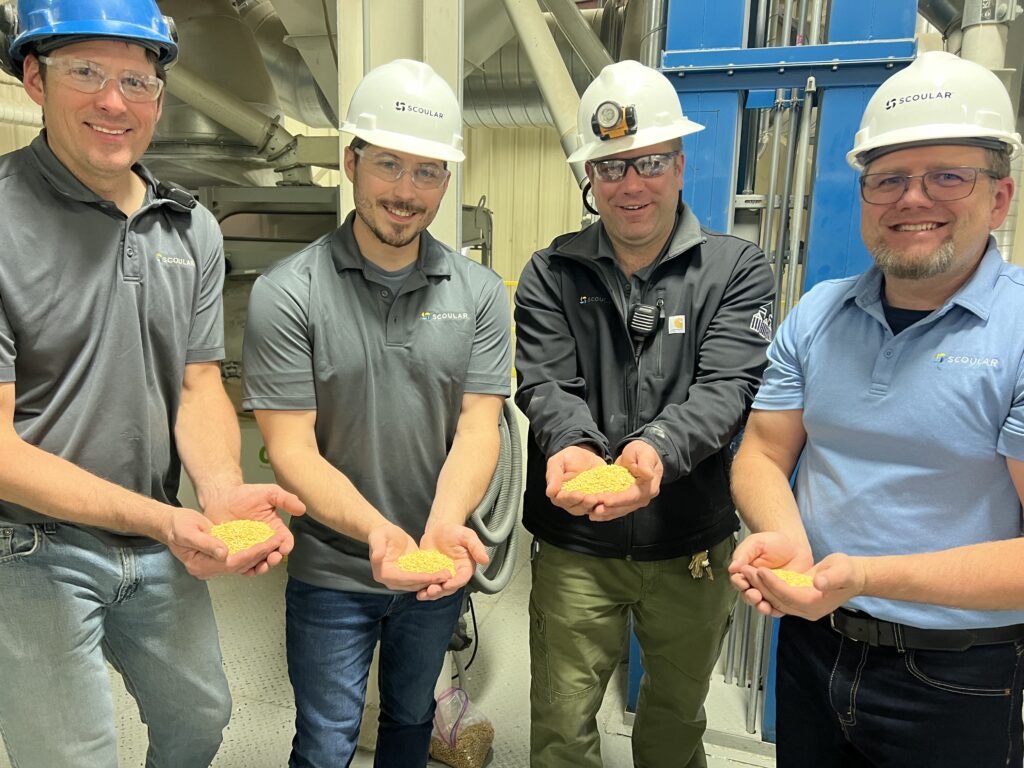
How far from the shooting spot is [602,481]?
4.39 feet

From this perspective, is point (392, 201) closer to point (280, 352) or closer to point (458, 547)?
point (280, 352)

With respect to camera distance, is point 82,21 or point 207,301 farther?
point 207,301

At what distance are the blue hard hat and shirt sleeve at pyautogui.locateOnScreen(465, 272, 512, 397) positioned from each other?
73cm

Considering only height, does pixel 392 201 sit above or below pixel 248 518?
above

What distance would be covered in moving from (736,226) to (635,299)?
68 centimetres

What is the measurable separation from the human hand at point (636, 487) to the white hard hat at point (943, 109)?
0.63m

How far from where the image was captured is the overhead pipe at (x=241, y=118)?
2756 millimetres

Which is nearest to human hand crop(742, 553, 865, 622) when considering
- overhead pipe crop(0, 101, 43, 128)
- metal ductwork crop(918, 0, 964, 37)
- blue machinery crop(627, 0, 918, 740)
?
blue machinery crop(627, 0, 918, 740)

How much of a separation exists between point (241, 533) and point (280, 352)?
0.34m

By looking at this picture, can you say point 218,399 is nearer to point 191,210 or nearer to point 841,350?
point 191,210

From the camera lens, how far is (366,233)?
4.63ft

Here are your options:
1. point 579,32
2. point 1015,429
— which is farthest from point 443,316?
point 579,32

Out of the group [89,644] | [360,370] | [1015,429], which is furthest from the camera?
[360,370]

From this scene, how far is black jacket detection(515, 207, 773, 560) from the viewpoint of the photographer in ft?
4.79
